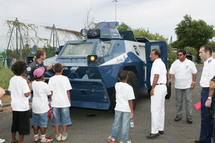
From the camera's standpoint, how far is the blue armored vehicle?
17.6ft

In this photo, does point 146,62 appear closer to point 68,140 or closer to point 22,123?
point 68,140

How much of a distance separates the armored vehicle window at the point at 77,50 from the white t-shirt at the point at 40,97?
2.19 m

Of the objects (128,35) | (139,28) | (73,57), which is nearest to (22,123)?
(73,57)

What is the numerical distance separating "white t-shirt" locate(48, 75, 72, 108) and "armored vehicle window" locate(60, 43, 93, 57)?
196 cm

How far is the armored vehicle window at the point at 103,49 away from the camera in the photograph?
19.4 feet

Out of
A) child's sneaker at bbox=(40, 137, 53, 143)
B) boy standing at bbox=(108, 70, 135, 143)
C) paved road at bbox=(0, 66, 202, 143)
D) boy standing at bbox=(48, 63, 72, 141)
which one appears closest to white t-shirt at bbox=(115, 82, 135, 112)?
boy standing at bbox=(108, 70, 135, 143)

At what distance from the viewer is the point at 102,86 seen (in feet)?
17.4

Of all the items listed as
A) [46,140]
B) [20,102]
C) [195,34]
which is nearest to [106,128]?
[46,140]

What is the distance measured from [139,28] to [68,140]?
73.3 feet

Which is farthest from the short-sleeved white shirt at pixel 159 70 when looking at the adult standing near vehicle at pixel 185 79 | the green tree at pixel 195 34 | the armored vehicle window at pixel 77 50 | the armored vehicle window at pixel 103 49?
the green tree at pixel 195 34

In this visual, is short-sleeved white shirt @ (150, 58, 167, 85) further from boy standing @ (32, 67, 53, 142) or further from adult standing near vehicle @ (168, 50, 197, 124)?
boy standing @ (32, 67, 53, 142)

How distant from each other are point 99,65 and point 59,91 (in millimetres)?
1293

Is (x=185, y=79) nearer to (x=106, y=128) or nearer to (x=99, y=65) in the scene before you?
(x=99, y=65)

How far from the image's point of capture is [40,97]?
4.22m
